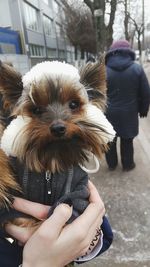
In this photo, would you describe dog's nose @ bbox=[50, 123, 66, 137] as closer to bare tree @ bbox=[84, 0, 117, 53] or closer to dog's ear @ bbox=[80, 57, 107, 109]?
dog's ear @ bbox=[80, 57, 107, 109]

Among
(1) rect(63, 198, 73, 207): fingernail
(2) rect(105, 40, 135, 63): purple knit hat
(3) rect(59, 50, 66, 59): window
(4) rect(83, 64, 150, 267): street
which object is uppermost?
(2) rect(105, 40, 135, 63): purple knit hat

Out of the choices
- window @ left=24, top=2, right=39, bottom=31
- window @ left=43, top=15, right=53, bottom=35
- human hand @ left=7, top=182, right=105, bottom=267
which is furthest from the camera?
window @ left=43, top=15, right=53, bottom=35

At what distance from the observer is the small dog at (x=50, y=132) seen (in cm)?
144

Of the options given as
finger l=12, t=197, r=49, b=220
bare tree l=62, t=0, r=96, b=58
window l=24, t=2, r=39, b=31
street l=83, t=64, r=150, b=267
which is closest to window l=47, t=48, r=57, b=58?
bare tree l=62, t=0, r=96, b=58

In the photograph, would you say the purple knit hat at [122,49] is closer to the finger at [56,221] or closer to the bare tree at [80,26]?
the finger at [56,221]

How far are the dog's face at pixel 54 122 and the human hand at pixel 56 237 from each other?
0.66 ft

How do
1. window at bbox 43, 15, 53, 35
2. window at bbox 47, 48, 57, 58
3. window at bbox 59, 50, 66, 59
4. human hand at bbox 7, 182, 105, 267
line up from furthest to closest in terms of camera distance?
1. window at bbox 59, 50, 66, 59
2. window at bbox 47, 48, 57, 58
3. window at bbox 43, 15, 53, 35
4. human hand at bbox 7, 182, 105, 267

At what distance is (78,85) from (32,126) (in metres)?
0.27

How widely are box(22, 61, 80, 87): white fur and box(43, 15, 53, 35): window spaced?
3860 centimetres

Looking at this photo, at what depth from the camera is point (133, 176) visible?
5477mm

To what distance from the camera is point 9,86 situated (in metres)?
1.48

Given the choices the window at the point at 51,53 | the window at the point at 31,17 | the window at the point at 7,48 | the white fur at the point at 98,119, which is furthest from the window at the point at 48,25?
the white fur at the point at 98,119

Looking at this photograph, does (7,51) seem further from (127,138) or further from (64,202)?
(64,202)

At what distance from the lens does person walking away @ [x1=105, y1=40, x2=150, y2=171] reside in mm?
5277
